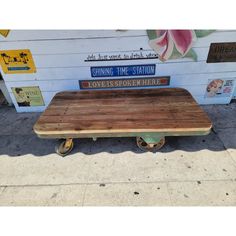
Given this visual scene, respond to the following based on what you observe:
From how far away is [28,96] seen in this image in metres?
Result: 4.38

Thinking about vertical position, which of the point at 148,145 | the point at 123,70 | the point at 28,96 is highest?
the point at 123,70

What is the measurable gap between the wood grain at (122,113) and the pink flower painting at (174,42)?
0.68m

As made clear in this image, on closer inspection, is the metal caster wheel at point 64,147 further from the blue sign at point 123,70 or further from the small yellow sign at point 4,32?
the small yellow sign at point 4,32

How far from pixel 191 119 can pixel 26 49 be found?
3252 millimetres

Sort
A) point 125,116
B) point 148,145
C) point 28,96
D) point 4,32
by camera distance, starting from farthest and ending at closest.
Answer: point 28,96, point 4,32, point 148,145, point 125,116

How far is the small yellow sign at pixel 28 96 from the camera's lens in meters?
4.29

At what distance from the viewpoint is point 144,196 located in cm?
276

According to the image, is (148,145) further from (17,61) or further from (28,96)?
(17,61)

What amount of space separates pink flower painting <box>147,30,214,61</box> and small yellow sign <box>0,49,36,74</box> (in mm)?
2354

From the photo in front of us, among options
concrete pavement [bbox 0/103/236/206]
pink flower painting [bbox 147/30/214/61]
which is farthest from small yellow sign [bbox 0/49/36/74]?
pink flower painting [bbox 147/30/214/61]

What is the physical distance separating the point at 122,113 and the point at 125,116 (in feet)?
0.33

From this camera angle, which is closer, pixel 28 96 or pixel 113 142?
pixel 113 142

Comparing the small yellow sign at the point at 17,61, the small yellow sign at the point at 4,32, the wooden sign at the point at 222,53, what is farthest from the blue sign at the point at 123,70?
the small yellow sign at the point at 4,32

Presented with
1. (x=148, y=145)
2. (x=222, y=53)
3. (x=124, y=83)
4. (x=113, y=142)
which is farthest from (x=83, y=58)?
(x=222, y=53)
